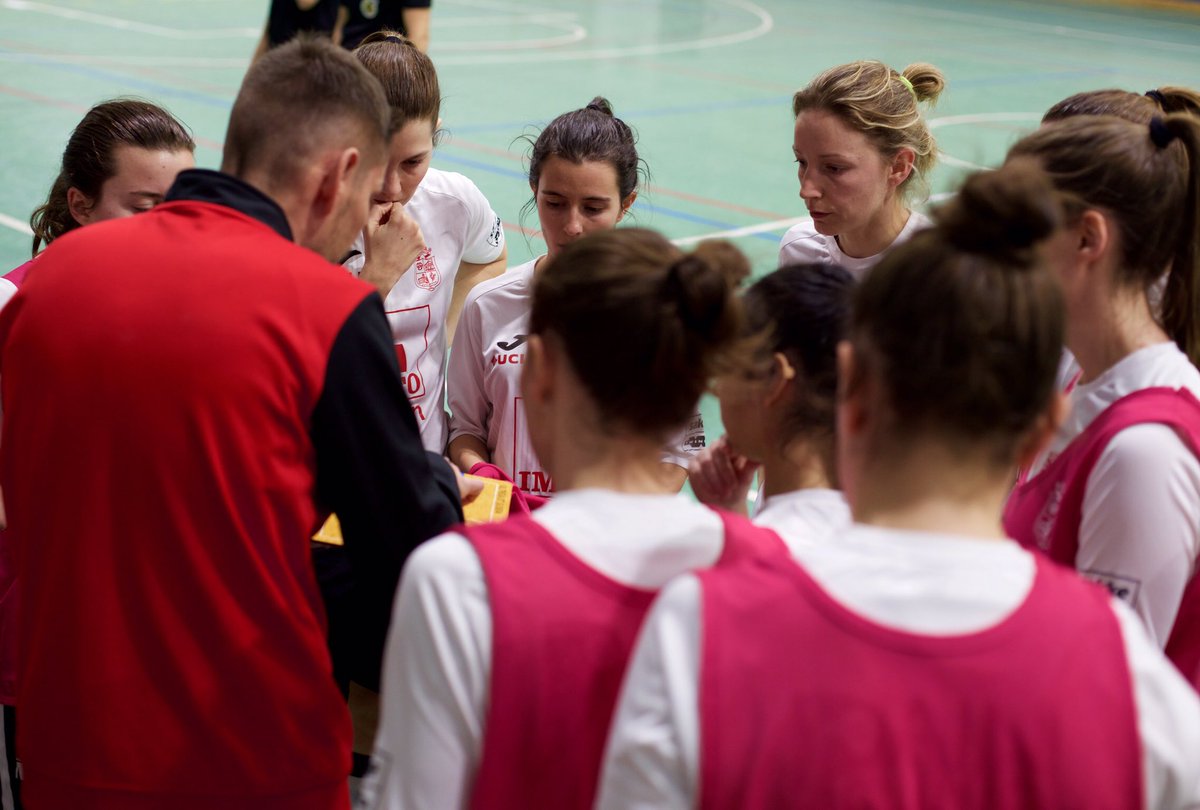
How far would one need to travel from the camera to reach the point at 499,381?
9.97 ft

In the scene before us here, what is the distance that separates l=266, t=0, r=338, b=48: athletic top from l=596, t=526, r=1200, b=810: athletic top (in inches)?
215

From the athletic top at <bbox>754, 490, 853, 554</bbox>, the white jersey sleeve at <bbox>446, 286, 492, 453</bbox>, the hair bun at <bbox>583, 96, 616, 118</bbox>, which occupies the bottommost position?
the white jersey sleeve at <bbox>446, 286, 492, 453</bbox>

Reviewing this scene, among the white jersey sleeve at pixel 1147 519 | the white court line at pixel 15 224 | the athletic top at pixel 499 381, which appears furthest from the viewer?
the white court line at pixel 15 224

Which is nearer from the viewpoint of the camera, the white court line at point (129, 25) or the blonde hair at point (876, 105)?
the blonde hair at point (876, 105)

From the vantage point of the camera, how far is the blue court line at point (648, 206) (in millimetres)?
7820

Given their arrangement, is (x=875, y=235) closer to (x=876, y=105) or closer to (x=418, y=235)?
(x=876, y=105)

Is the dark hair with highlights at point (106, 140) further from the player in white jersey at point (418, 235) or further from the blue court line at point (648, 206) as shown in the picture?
the blue court line at point (648, 206)

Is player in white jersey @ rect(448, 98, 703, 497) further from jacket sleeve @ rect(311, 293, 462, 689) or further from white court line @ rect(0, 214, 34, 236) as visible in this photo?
white court line @ rect(0, 214, 34, 236)

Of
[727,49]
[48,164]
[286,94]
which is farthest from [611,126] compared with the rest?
[727,49]

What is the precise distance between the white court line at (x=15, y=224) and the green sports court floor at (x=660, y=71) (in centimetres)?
2

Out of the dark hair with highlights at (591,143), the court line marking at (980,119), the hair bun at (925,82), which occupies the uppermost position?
the hair bun at (925,82)

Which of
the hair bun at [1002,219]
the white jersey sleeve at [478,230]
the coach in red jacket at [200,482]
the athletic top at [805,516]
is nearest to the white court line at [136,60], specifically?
the white jersey sleeve at [478,230]

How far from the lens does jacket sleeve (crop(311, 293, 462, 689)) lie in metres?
1.67

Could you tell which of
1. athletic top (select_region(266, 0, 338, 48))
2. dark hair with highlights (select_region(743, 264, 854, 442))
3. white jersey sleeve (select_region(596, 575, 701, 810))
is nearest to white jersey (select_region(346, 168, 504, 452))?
dark hair with highlights (select_region(743, 264, 854, 442))
